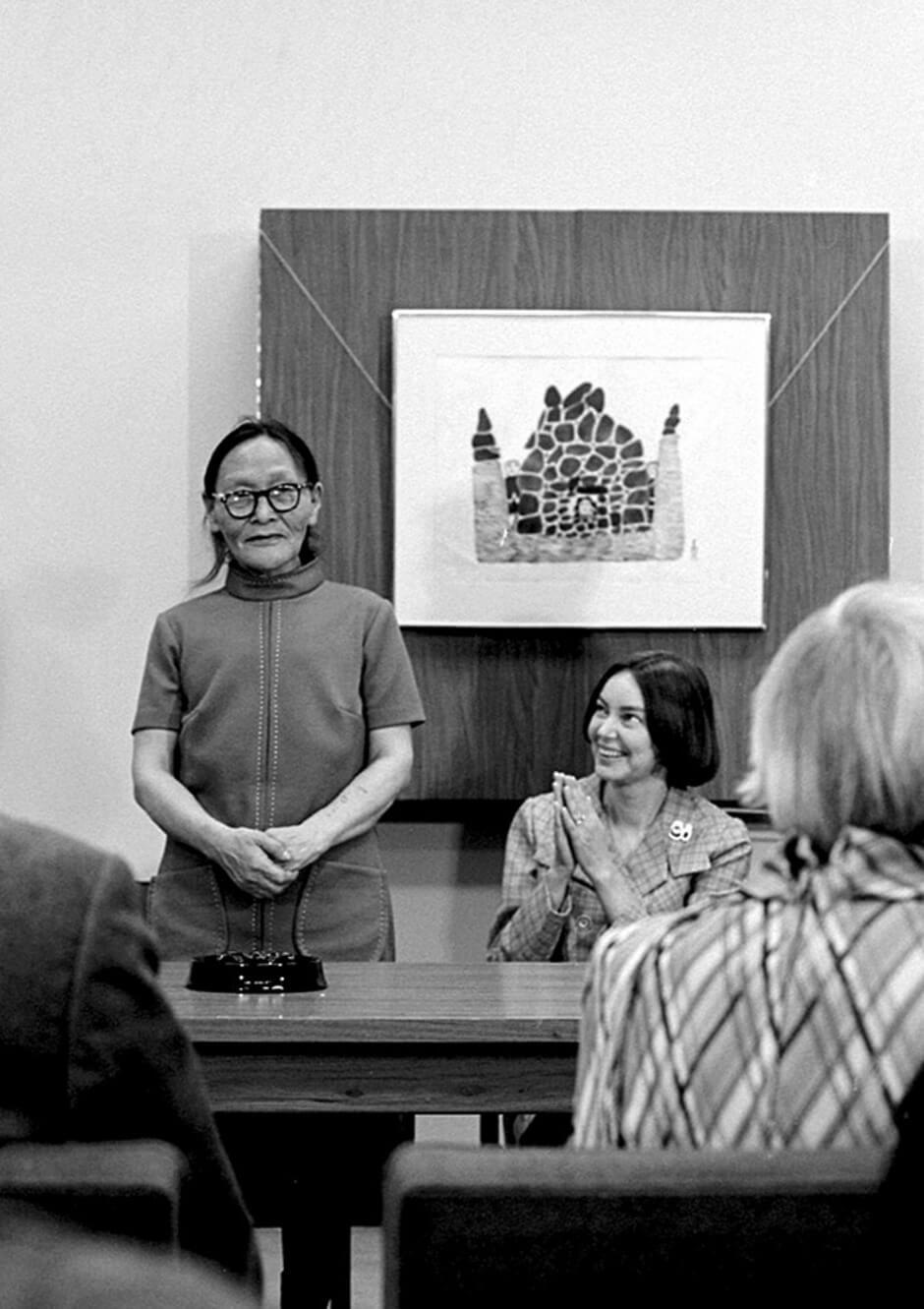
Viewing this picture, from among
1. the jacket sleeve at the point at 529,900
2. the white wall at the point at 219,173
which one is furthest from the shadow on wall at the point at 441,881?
the jacket sleeve at the point at 529,900

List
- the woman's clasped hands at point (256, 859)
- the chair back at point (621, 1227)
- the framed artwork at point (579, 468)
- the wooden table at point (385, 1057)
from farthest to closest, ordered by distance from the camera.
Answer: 1. the framed artwork at point (579, 468)
2. the woman's clasped hands at point (256, 859)
3. the wooden table at point (385, 1057)
4. the chair back at point (621, 1227)

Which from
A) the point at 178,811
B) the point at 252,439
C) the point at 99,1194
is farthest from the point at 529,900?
the point at 99,1194

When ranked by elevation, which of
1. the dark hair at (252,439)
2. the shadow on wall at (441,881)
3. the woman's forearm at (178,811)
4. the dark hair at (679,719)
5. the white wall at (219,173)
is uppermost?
the white wall at (219,173)

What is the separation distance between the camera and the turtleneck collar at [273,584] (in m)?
3.78

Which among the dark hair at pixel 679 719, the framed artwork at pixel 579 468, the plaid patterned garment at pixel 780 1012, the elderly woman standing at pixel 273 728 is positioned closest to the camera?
the plaid patterned garment at pixel 780 1012

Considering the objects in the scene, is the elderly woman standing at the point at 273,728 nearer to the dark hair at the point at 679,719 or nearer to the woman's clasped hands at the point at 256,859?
the woman's clasped hands at the point at 256,859

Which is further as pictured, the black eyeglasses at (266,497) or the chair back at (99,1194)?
the black eyeglasses at (266,497)

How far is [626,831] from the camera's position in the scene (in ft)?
12.7

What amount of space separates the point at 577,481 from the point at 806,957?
2.97m

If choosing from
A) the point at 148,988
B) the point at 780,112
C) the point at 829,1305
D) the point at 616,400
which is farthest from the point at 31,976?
the point at 780,112

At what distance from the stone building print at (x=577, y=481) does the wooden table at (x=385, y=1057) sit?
1.83 meters

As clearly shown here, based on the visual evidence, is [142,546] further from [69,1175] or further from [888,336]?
[69,1175]

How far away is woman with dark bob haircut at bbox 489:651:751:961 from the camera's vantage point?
377 cm

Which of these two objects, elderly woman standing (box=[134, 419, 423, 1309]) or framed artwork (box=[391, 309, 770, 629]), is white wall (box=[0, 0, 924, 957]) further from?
elderly woman standing (box=[134, 419, 423, 1309])
